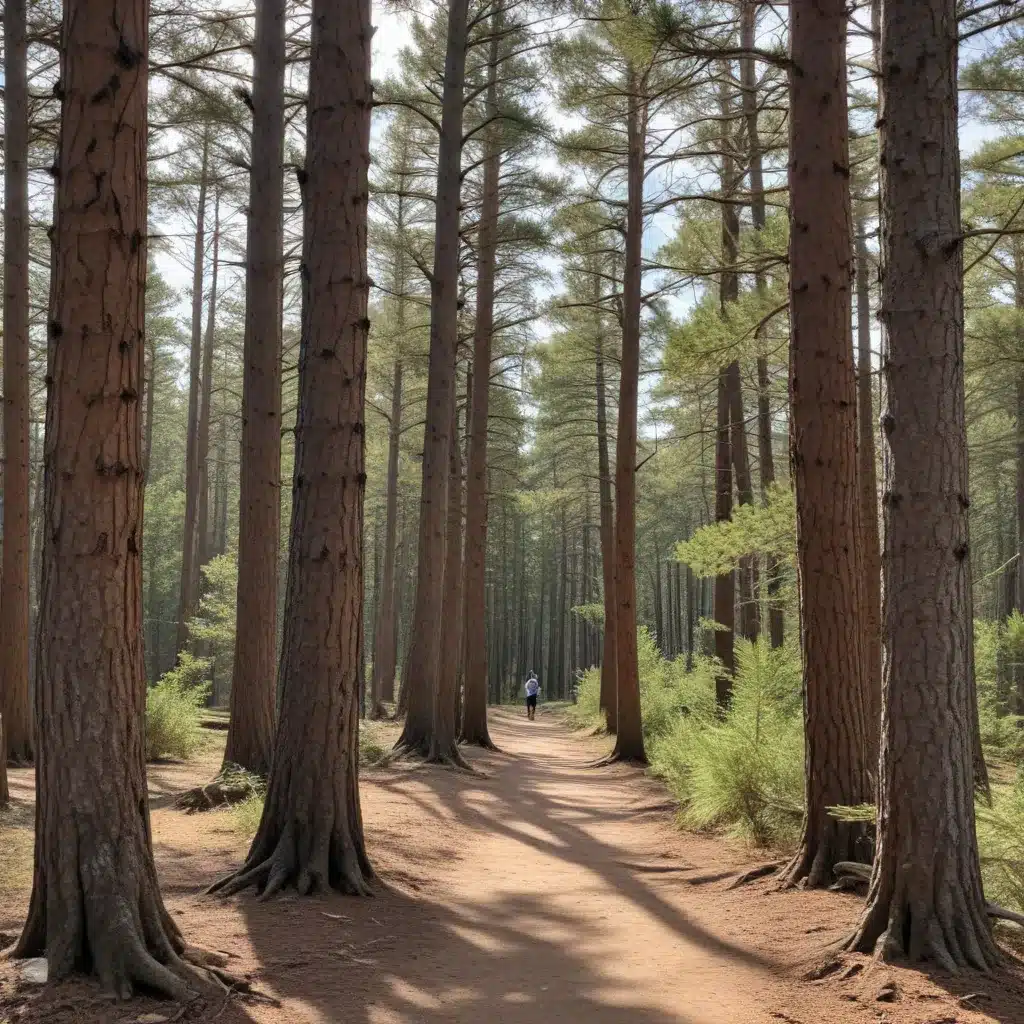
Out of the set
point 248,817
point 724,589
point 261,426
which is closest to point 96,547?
point 248,817

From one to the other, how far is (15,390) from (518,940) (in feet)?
29.7

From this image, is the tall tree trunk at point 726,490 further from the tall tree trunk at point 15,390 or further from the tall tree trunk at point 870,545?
the tall tree trunk at point 15,390

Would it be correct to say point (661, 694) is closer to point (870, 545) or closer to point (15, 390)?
point (870, 545)

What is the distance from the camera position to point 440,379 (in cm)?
1319

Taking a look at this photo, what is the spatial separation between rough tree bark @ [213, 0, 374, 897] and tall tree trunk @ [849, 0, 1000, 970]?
125 inches

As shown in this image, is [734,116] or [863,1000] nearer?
[863,1000]

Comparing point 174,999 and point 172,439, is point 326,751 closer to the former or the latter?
point 174,999

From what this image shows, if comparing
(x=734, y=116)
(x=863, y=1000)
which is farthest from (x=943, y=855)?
(x=734, y=116)

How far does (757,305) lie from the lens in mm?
9953

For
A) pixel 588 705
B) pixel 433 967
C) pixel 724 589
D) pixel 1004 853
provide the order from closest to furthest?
pixel 433 967
pixel 1004 853
pixel 724 589
pixel 588 705

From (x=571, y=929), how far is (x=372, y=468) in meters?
26.3

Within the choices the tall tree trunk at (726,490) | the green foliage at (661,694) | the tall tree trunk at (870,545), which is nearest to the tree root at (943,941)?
the tall tree trunk at (870,545)

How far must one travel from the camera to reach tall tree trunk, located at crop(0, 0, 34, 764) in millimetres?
10711

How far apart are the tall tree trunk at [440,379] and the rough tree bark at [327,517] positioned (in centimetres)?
682
